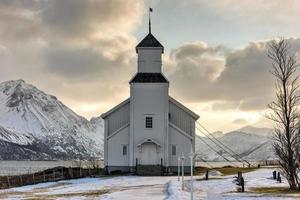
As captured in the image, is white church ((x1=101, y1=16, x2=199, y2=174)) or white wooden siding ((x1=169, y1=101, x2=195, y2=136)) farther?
white wooden siding ((x1=169, y1=101, x2=195, y2=136))

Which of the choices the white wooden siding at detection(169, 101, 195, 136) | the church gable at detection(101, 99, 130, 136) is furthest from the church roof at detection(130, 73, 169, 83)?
the white wooden siding at detection(169, 101, 195, 136)

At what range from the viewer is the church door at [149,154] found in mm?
72500

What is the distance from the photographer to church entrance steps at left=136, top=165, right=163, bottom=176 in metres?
70.7

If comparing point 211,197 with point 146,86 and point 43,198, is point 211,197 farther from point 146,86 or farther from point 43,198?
point 146,86

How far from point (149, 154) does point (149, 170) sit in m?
2.13

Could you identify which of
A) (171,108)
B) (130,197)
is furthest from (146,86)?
(130,197)

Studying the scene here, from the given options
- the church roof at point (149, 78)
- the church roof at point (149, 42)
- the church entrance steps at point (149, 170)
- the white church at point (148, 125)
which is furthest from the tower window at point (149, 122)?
the church roof at point (149, 42)

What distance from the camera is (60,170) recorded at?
77.3 meters

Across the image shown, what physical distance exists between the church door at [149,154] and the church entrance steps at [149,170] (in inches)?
29.4

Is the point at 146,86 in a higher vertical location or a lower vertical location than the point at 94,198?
higher

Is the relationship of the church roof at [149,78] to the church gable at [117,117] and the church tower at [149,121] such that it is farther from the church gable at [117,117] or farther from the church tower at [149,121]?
the church gable at [117,117]

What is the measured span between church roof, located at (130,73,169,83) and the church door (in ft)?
23.3

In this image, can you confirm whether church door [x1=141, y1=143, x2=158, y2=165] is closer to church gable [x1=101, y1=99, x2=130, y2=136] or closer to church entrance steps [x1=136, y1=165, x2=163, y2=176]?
church entrance steps [x1=136, y1=165, x2=163, y2=176]

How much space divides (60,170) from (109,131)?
25.8 feet
